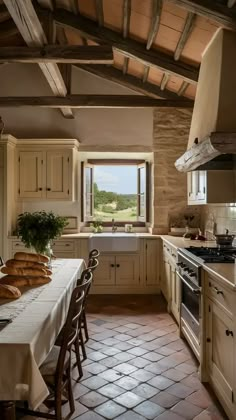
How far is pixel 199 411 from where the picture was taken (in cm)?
247

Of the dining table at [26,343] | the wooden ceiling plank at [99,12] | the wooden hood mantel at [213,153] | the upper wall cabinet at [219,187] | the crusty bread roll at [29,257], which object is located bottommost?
the dining table at [26,343]

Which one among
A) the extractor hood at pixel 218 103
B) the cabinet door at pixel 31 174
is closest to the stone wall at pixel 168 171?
the cabinet door at pixel 31 174

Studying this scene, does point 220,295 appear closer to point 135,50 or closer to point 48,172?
point 135,50

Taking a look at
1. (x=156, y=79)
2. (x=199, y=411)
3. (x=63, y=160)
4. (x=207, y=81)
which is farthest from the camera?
(x=63, y=160)

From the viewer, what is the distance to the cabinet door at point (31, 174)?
5.70 metres

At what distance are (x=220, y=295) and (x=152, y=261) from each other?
10.2 ft

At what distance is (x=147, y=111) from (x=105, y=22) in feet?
5.91

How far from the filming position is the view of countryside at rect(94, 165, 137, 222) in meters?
6.46

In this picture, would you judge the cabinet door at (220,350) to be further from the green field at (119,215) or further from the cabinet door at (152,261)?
the green field at (119,215)

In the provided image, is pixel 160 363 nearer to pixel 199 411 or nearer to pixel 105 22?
pixel 199 411

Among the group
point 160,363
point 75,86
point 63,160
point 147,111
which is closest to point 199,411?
point 160,363

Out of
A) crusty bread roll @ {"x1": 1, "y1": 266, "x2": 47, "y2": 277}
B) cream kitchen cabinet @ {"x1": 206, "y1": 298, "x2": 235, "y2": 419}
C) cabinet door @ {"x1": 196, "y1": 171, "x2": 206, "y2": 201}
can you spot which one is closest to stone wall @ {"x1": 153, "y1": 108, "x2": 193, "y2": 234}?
cabinet door @ {"x1": 196, "y1": 171, "x2": 206, "y2": 201}

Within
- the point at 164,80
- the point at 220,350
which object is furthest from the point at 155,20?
the point at 220,350

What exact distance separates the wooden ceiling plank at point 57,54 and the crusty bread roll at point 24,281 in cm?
223
